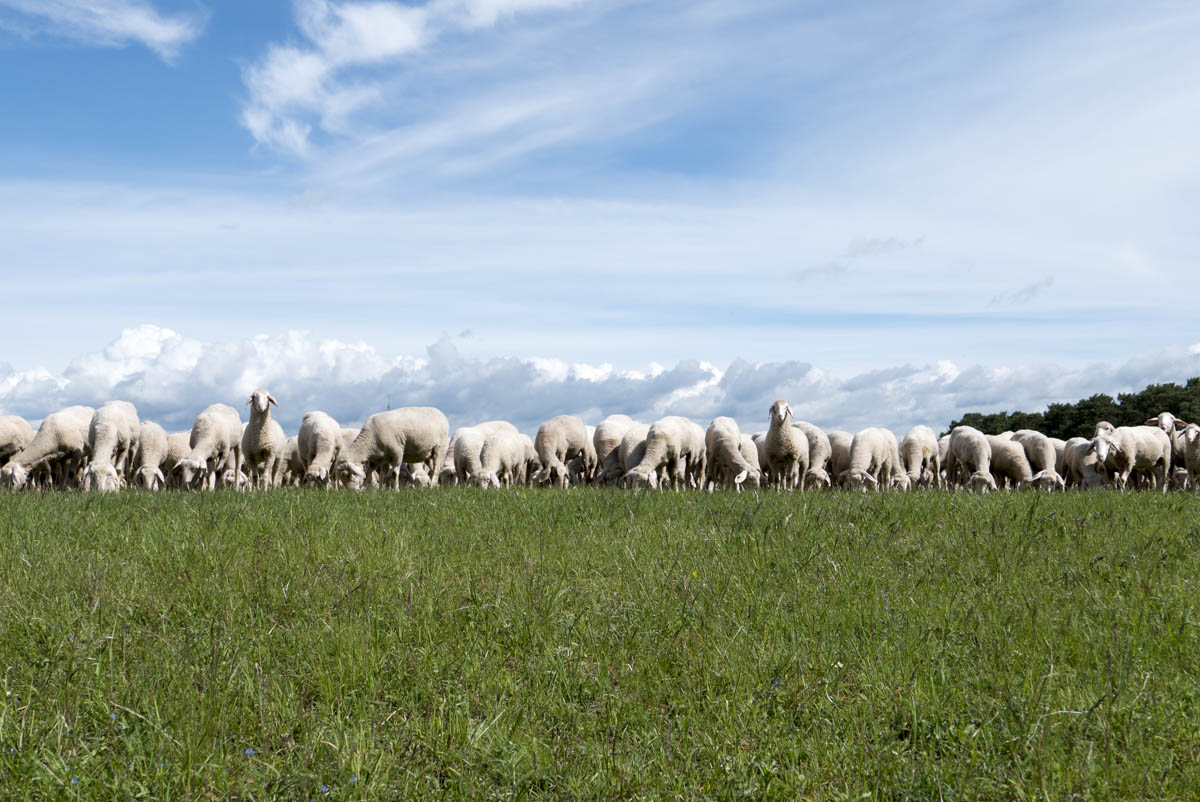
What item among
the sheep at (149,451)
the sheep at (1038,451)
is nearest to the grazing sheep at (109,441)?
the sheep at (149,451)

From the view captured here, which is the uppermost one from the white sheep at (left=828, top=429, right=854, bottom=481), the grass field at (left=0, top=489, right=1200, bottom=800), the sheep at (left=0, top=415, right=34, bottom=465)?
the sheep at (left=0, top=415, right=34, bottom=465)

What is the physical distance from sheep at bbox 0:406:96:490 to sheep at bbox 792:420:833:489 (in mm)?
19073

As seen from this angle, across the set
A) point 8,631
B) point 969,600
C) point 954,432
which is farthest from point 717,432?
point 8,631

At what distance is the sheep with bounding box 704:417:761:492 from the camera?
2261cm

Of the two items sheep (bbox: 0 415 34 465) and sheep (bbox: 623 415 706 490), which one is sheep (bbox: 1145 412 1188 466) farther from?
sheep (bbox: 0 415 34 465)

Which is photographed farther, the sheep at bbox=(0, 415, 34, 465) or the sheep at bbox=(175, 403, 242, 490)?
the sheep at bbox=(0, 415, 34, 465)

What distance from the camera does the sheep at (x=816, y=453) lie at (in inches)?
1003

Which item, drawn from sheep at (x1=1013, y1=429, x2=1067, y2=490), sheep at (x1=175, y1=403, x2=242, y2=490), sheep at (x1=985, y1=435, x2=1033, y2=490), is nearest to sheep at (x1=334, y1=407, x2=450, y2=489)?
sheep at (x1=175, y1=403, x2=242, y2=490)

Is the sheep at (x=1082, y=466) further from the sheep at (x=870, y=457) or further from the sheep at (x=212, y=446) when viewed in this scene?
the sheep at (x=212, y=446)

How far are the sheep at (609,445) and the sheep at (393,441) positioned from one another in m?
4.77

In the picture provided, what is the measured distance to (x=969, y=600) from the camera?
201 inches

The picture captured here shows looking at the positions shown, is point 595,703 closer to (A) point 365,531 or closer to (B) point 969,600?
(B) point 969,600

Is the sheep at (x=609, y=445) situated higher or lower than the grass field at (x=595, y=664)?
higher

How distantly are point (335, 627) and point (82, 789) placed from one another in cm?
146
